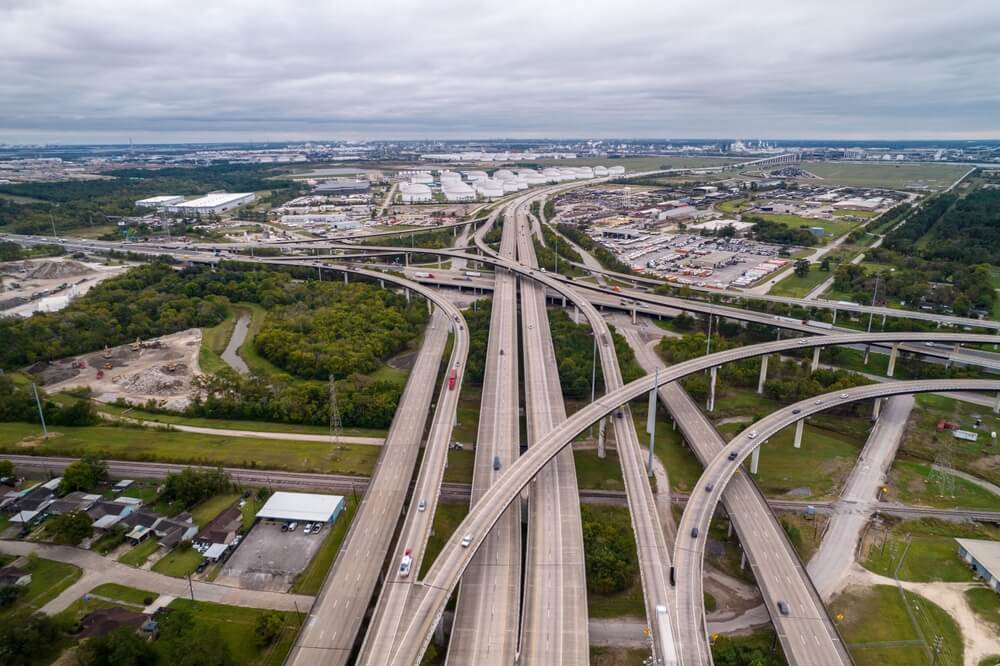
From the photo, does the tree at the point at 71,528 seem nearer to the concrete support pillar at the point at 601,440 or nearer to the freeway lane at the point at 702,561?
the freeway lane at the point at 702,561

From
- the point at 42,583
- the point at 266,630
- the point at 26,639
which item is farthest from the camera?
the point at 42,583

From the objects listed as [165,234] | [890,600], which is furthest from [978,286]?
[165,234]

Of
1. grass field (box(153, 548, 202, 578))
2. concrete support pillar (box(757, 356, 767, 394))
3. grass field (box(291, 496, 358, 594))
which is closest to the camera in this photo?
grass field (box(291, 496, 358, 594))

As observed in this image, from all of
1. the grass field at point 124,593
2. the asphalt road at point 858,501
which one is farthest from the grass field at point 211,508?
the asphalt road at point 858,501

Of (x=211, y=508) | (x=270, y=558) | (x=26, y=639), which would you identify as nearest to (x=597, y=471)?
(x=270, y=558)

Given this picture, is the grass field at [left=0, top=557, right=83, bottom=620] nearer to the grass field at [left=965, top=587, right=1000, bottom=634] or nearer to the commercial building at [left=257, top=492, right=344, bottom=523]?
the commercial building at [left=257, top=492, right=344, bottom=523]

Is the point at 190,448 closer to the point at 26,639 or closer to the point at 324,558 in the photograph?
the point at 324,558

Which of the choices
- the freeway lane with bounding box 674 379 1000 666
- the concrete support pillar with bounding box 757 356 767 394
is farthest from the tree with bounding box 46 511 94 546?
the concrete support pillar with bounding box 757 356 767 394
